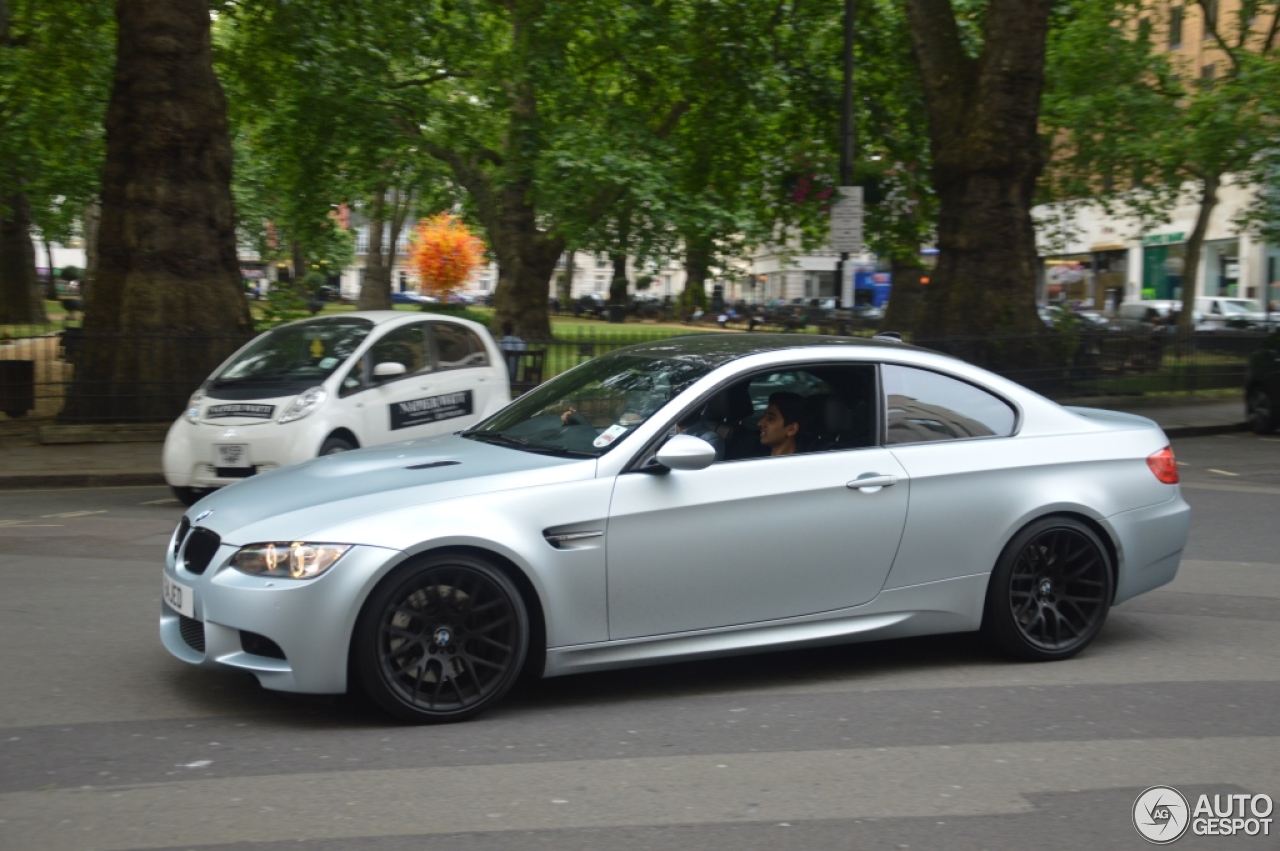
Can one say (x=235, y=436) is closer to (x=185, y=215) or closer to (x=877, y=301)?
(x=185, y=215)

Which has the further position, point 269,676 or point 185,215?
point 185,215

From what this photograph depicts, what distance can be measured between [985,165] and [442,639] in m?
16.6

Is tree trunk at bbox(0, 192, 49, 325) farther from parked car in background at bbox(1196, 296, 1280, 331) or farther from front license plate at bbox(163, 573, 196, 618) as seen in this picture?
front license plate at bbox(163, 573, 196, 618)

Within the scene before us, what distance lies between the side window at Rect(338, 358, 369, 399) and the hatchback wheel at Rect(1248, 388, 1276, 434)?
12903mm

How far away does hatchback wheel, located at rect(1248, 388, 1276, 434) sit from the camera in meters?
19.0

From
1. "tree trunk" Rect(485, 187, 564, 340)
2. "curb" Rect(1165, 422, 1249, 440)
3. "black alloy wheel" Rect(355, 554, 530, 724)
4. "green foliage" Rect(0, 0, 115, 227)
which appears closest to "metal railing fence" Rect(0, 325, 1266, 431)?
"curb" Rect(1165, 422, 1249, 440)

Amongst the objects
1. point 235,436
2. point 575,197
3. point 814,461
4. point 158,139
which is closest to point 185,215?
point 158,139

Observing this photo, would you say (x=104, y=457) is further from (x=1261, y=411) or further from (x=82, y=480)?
(x=1261, y=411)

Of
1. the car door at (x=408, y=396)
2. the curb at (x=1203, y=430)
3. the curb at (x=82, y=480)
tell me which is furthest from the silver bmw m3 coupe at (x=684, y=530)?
the curb at (x=1203, y=430)

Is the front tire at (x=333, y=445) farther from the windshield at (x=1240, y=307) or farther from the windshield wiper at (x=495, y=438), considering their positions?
the windshield at (x=1240, y=307)

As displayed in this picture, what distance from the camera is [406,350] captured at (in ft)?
41.8

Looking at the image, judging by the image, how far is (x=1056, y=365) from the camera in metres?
21.2

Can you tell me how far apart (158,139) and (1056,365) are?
13266 mm

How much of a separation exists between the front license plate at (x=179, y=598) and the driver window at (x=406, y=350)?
6.94 meters
